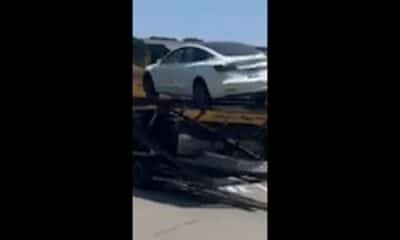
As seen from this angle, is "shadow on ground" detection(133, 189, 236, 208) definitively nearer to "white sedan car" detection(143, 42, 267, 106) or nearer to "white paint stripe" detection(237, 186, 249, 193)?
"white paint stripe" detection(237, 186, 249, 193)

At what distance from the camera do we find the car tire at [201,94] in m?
12.7

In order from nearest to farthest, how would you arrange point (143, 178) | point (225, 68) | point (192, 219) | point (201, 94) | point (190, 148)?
point (192, 219) → point (143, 178) → point (190, 148) → point (225, 68) → point (201, 94)

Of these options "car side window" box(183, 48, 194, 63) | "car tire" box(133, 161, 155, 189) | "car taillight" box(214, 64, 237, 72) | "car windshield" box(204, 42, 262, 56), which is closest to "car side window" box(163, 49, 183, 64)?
"car side window" box(183, 48, 194, 63)

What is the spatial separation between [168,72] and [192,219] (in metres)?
5.14

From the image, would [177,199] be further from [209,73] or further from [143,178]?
[209,73]

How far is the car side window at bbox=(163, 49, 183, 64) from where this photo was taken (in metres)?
13.5

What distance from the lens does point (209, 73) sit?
1253 cm

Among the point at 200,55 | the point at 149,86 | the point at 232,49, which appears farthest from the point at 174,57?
the point at 232,49

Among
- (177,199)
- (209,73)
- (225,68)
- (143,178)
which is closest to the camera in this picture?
(177,199)

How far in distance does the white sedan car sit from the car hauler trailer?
443mm

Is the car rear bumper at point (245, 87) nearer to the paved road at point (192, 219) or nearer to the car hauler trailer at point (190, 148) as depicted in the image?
the car hauler trailer at point (190, 148)
